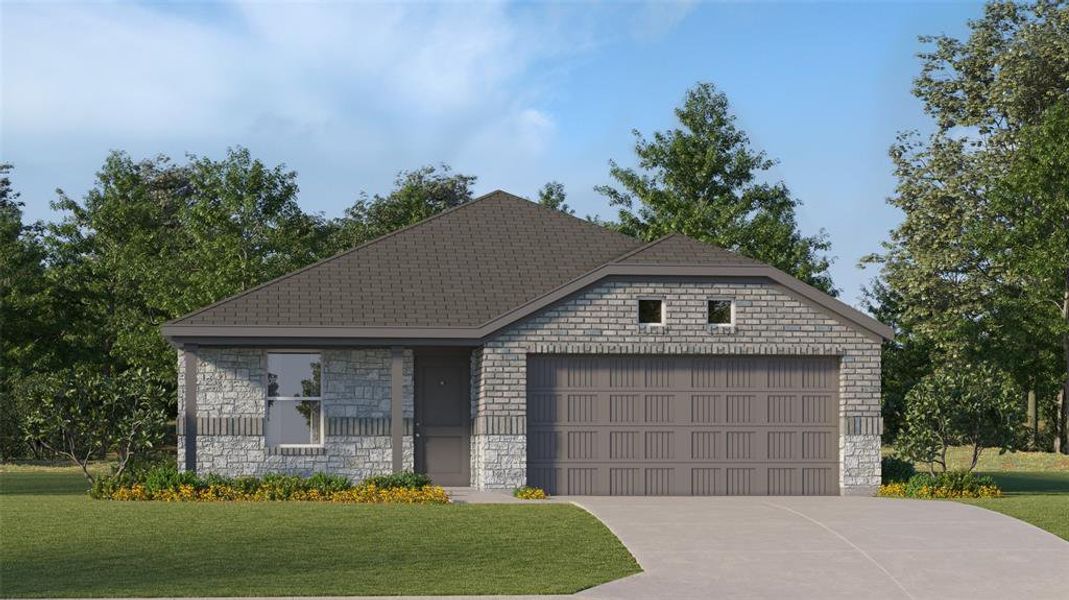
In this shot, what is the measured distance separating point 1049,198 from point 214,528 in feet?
102

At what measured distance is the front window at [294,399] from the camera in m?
26.9

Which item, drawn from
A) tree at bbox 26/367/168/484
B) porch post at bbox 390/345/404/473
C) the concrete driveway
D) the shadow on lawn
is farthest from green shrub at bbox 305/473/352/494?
the shadow on lawn

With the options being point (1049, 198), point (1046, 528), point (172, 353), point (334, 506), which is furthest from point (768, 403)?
point (172, 353)

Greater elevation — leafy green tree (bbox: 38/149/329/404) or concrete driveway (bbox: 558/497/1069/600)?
leafy green tree (bbox: 38/149/329/404)

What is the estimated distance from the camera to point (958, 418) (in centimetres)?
2736

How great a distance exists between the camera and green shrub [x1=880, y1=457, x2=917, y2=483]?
27.3m

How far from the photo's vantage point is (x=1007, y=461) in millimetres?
44281

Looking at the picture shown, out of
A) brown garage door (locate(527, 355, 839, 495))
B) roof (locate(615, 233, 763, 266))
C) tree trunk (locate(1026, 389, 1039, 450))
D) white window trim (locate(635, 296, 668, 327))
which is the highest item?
roof (locate(615, 233, 763, 266))

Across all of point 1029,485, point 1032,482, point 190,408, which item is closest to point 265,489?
point 190,408

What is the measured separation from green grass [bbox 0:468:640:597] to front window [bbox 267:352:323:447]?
388 centimetres

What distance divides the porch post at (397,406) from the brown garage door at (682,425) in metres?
2.41

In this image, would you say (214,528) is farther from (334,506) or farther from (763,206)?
(763,206)

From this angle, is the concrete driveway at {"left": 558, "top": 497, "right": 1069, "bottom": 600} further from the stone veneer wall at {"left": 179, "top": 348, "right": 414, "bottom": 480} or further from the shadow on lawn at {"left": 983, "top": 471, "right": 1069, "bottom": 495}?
the shadow on lawn at {"left": 983, "top": 471, "right": 1069, "bottom": 495}

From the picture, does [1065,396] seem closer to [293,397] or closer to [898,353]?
[898,353]
